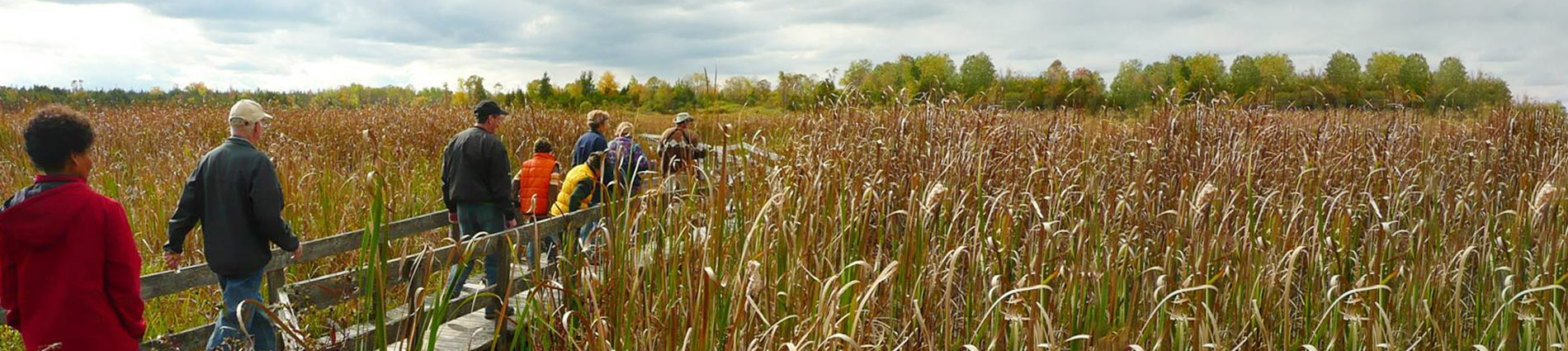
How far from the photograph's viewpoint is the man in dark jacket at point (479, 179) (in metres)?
5.43

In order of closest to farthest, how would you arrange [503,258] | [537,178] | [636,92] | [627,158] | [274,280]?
[274,280], [503,258], [627,158], [537,178], [636,92]

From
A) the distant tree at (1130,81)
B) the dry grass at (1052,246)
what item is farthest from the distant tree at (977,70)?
the dry grass at (1052,246)

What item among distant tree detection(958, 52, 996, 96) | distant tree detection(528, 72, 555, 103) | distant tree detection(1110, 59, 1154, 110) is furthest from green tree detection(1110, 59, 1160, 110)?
distant tree detection(528, 72, 555, 103)

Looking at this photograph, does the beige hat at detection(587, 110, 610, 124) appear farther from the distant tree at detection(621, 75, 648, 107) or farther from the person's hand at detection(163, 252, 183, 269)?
the distant tree at detection(621, 75, 648, 107)

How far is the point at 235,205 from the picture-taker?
3.82 meters

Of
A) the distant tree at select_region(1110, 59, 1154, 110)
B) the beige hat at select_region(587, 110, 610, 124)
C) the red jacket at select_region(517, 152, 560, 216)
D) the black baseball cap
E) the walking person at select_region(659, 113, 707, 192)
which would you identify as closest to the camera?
the walking person at select_region(659, 113, 707, 192)

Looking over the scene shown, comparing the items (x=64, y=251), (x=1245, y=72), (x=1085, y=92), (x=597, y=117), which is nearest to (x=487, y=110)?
(x=597, y=117)

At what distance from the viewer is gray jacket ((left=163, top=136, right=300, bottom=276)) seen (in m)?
3.80

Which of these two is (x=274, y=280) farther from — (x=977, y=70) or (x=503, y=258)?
(x=977, y=70)

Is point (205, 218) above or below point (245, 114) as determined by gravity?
below

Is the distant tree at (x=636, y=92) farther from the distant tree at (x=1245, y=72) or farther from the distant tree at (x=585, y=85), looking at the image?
the distant tree at (x=1245, y=72)

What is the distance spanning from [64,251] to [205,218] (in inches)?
37.9

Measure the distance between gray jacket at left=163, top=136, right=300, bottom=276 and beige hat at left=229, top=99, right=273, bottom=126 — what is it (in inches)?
3.1

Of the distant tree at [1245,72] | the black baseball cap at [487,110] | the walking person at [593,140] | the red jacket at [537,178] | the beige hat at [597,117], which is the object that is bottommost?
the red jacket at [537,178]
